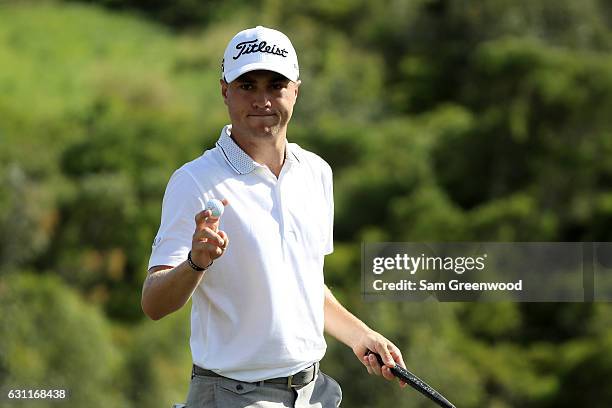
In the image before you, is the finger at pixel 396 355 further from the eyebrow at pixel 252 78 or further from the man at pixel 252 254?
the eyebrow at pixel 252 78

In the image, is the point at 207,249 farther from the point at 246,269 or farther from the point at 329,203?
the point at 329,203

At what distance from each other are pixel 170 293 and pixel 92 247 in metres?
10.8

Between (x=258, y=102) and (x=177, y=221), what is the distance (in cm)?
23

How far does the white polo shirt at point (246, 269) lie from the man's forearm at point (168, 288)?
41 millimetres

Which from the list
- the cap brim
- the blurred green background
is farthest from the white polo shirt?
the blurred green background

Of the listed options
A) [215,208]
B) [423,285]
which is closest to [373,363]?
[215,208]

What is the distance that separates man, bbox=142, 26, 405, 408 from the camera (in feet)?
5.52

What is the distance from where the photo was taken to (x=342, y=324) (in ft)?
6.31

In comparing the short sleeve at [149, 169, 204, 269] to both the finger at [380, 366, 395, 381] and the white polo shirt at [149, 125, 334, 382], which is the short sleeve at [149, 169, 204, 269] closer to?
the white polo shirt at [149, 125, 334, 382]

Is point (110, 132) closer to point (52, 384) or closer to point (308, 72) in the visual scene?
point (308, 72)

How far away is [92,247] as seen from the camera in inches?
479

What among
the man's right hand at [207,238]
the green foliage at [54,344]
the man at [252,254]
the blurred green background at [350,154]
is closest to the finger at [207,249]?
the man's right hand at [207,238]

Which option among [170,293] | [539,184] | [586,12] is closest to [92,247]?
[539,184]

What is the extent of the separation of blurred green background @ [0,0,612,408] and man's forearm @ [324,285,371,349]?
22.5ft
